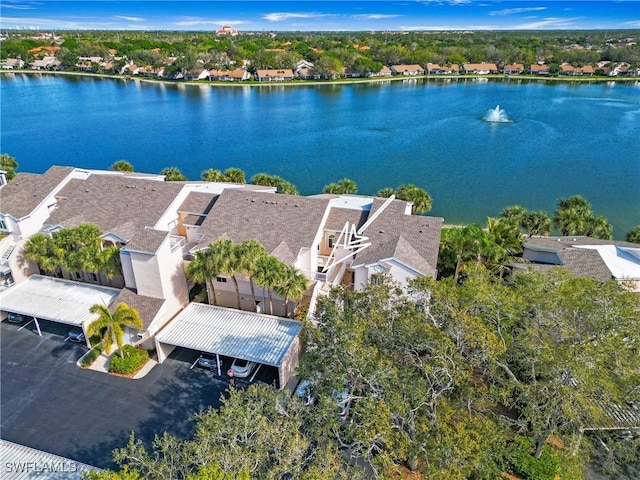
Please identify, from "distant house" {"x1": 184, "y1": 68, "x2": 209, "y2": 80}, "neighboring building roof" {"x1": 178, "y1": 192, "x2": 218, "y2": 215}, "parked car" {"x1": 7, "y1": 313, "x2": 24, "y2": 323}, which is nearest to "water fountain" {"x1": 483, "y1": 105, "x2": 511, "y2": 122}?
"neighboring building roof" {"x1": 178, "y1": 192, "x2": 218, "y2": 215}

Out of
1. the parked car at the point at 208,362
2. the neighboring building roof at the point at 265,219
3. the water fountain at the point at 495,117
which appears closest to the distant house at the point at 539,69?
the water fountain at the point at 495,117

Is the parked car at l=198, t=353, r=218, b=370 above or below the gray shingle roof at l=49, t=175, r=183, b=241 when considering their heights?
below

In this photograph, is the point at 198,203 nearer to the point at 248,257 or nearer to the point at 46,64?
the point at 248,257

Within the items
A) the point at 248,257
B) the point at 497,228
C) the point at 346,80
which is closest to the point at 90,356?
the point at 248,257

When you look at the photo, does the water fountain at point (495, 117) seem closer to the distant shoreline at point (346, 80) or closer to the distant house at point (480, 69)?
the distant shoreline at point (346, 80)

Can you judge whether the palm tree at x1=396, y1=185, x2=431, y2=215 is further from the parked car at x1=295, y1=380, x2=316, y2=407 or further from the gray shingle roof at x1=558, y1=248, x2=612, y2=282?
the parked car at x1=295, y1=380, x2=316, y2=407

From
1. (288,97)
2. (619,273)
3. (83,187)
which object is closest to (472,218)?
(619,273)
